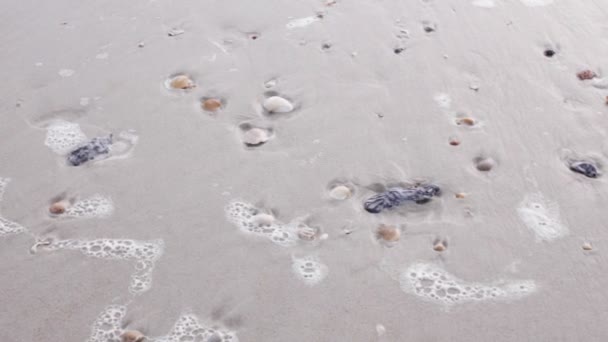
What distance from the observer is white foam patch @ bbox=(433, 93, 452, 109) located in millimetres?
3562

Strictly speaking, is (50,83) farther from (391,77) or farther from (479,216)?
(479,216)

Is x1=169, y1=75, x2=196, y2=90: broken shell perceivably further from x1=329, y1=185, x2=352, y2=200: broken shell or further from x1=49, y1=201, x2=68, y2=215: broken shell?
x1=329, y1=185, x2=352, y2=200: broken shell

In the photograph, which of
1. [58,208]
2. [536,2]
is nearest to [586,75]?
[536,2]

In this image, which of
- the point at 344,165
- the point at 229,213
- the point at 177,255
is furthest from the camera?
the point at 344,165

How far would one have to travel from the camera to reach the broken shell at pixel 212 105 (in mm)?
3611

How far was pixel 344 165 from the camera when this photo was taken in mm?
3197

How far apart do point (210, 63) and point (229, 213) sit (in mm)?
1391

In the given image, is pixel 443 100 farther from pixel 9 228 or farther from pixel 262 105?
pixel 9 228

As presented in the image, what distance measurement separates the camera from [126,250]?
282 centimetres

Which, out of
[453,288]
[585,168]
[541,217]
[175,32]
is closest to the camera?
[453,288]

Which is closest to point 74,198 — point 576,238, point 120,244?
point 120,244

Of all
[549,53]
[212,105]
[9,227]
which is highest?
[549,53]

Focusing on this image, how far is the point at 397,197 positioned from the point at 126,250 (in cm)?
132

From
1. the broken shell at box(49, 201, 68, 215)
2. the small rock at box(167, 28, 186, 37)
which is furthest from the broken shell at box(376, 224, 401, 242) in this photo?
the small rock at box(167, 28, 186, 37)
